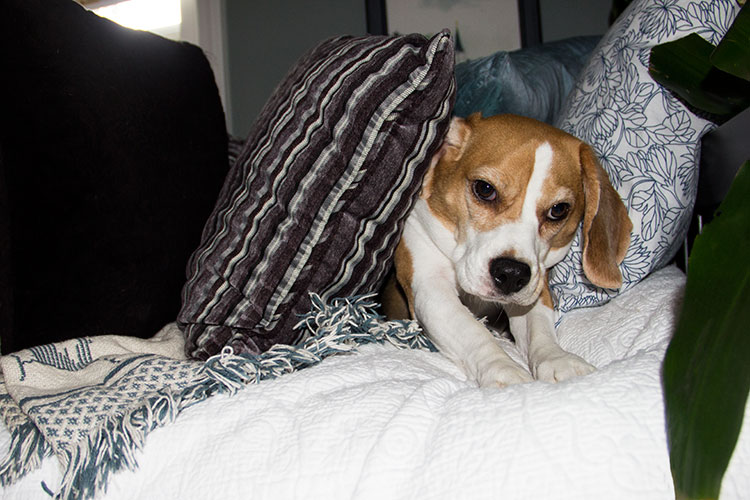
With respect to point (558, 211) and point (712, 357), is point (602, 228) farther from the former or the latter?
point (712, 357)

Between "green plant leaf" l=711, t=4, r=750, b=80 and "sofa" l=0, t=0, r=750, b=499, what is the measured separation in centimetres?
33

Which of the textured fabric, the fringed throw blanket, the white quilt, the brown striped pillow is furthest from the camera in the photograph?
the textured fabric

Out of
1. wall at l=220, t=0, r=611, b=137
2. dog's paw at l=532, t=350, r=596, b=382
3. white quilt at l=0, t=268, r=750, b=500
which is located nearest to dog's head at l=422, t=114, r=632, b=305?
dog's paw at l=532, t=350, r=596, b=382

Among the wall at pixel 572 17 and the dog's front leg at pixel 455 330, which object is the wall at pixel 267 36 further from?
the dog's front leg at pixel 455 330

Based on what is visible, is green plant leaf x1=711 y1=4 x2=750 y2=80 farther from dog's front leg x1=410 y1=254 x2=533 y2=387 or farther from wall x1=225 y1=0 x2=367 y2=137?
wall x1=225 y1=0 x2=367 y2=137

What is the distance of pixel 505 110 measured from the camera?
1932 mm

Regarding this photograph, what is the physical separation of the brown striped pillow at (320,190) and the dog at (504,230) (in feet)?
0.59

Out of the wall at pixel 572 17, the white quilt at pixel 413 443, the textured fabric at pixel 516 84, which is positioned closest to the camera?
the white quilt at pixel 413 443

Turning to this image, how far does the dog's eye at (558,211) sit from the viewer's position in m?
1.29

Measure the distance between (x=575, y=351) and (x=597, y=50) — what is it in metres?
0.81

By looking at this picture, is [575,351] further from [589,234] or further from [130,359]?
[130,359]

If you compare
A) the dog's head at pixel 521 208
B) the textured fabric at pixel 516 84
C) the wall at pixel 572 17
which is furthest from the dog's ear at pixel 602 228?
the wall at pixel 572 17

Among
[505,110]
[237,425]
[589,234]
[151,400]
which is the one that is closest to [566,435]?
[237,425]

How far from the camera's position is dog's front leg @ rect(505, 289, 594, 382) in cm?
98
